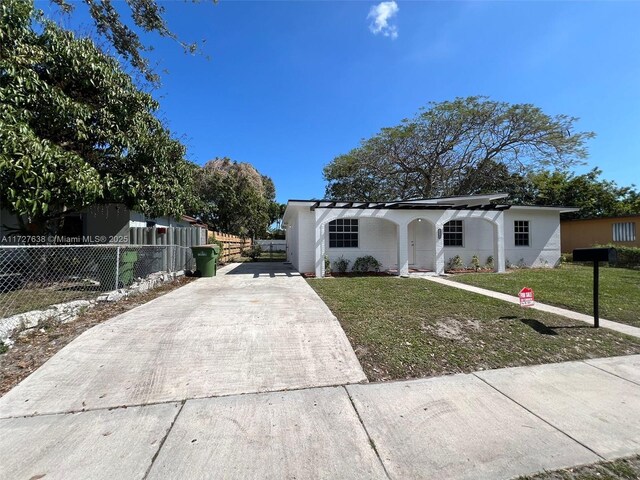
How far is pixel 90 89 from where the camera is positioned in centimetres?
756

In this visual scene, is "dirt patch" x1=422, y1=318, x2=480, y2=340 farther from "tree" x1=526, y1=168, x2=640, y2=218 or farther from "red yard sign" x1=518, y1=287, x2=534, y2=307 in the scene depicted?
"tree" x1=526, y1=168, x2=640, y2=218

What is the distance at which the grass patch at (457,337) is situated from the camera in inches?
155

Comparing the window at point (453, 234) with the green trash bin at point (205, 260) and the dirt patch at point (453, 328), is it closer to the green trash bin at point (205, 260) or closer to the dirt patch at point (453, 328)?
the dirt patch at point (453, 328)

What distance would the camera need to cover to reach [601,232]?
18.6 meters

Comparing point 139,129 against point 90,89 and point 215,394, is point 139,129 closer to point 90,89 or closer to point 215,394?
point 90,89

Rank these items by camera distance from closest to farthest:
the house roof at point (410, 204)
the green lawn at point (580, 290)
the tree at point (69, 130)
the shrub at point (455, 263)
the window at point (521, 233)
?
the tree at point (69, 130), the green lawn at point (580, 290), the house roof at point (410, 204), the shrub at point (455, 263), the window at point (521, 233)

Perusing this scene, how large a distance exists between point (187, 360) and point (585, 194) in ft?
103

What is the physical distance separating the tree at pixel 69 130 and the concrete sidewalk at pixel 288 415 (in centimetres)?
356

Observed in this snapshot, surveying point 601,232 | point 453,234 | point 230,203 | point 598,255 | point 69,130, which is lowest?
point 598,255

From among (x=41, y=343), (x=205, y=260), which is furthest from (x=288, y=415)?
(x=205, y=260)

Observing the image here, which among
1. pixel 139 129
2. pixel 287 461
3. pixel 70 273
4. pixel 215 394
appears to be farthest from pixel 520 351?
pixel 70 273

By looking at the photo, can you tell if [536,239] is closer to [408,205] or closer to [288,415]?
[408,205]

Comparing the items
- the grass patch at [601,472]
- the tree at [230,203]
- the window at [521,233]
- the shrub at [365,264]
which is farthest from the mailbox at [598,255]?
the tree at [230,203]

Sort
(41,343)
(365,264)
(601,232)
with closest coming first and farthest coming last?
(41,343)
(365,264)
(601,232)
